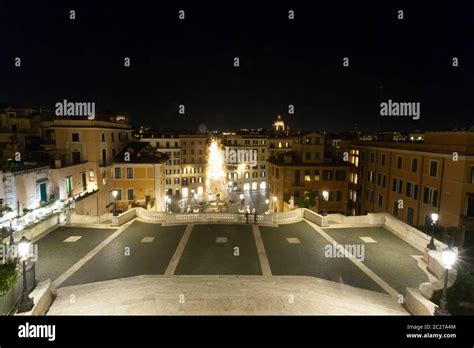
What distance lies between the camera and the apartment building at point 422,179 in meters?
27.3

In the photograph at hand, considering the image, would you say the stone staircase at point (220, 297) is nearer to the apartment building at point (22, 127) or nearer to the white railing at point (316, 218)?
the white railing at point (316, 218)

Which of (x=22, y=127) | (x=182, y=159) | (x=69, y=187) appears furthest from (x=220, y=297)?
(x=182, y=159)

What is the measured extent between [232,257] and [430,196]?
25.1 metres

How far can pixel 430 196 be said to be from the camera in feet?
103

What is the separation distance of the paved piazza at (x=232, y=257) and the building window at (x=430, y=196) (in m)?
12.5

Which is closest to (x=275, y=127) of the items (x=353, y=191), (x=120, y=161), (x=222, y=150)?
(x=222, y=150)

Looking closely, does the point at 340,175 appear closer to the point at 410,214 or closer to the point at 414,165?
the point at 414,165

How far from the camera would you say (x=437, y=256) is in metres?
15.5

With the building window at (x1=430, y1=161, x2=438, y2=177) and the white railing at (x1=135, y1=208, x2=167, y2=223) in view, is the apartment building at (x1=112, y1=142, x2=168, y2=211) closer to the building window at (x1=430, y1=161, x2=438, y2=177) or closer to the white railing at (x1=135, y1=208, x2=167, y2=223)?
the white railing at (x1=135, y1=208, x2=167, y2=223)

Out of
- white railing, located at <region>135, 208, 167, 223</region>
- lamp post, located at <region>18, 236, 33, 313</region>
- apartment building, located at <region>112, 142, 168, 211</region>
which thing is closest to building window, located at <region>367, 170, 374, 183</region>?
apartment building, located at <region>112, 142, 168, 211</region>

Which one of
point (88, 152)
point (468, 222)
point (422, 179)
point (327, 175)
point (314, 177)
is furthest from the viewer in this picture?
point (327, 175)

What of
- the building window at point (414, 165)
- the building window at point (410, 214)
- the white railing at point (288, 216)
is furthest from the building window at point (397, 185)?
the white railing at point (288, 216)
